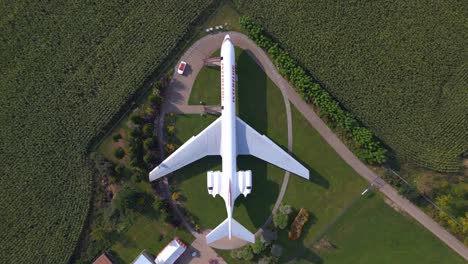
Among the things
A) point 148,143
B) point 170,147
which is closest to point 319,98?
point 170,147

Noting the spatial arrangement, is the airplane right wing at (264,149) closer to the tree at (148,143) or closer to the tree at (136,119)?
the tree at (148,143)

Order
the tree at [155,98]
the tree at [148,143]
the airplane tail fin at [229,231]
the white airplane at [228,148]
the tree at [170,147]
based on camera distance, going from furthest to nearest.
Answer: the tree at [170,147] → the tree at [155,98] → the tree at [148,143] → the white airplane at [228,148] → the airplane tail fin at [229,231]

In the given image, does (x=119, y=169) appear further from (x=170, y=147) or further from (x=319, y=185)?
(x=319, y=185)

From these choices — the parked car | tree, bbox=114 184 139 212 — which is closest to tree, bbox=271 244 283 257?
tree, bbox=114 184 139 212

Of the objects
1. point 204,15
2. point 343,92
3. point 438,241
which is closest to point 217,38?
point 204,15

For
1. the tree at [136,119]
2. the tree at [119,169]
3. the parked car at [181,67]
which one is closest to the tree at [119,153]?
the tree at [119,169]

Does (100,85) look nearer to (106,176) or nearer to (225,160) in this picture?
(106,176)
